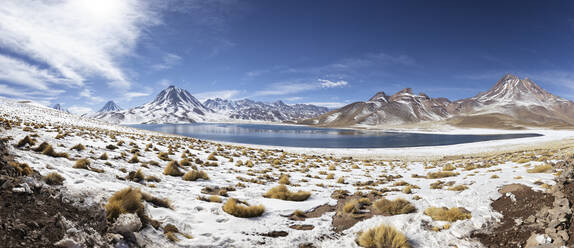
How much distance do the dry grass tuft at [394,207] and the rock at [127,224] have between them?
7421 mm

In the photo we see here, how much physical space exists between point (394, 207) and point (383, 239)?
2.76 meters

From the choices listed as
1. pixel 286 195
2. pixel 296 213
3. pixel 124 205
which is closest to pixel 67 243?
pixel 124 205

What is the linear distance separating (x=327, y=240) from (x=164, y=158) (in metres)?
13.0

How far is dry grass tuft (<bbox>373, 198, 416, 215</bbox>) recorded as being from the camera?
8039mm

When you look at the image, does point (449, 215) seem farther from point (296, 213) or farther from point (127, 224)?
point (127, 224)

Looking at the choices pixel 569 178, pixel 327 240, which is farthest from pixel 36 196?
pixel 569 178

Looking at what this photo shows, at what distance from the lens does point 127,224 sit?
14.1 ft

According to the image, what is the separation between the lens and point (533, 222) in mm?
6219

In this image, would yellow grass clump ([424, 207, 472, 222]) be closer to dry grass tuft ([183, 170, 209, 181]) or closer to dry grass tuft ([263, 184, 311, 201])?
dry grass tuft ([263, 184, 311, 201])

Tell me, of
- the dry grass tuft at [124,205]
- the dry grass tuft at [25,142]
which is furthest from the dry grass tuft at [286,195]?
the dry grass tuft at [25,142]

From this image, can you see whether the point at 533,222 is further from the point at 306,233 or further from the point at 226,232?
the point at 226,232

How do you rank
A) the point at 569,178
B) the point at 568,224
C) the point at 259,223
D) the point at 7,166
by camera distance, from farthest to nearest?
the point at 569,178
the point at 259,223
the point at 568,224
the point at 7,166

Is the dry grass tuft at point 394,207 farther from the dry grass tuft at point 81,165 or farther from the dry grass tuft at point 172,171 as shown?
the dry grass tuft at point 81,165

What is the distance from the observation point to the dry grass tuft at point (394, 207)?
804 cm
